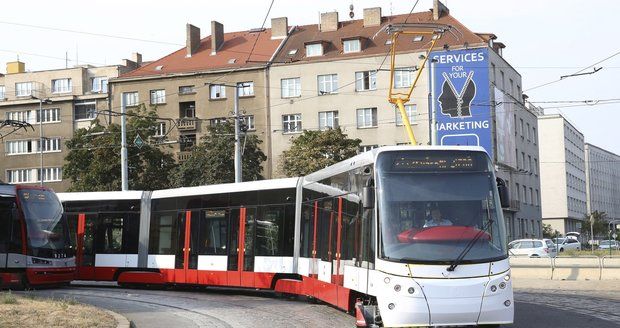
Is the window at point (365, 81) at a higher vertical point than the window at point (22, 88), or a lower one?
lower

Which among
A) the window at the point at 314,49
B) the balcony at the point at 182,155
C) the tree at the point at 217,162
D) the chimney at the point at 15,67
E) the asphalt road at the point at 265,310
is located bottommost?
the asphalt road at the point at 265,310

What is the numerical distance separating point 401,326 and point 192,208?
11846mm

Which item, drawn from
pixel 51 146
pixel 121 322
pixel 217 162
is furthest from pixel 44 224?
pixel 51 146

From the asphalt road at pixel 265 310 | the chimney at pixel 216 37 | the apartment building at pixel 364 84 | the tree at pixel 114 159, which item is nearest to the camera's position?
the asphalt road at pixel 265 310

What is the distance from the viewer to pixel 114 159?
176 feet

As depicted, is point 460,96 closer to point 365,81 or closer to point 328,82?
point 365,81

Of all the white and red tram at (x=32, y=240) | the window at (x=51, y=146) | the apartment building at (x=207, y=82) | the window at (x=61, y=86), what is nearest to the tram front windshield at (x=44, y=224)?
the white and red tram at (x=32, y=240)

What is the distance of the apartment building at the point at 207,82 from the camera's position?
66562 millimetres

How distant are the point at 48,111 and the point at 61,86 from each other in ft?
9.64

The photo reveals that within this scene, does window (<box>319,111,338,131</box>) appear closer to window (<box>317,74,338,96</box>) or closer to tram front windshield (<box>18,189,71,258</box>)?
window (<box>317,74,338,96</box>)

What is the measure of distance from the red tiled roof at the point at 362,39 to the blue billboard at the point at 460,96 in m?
21.6

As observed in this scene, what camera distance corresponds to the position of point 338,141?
52406mm

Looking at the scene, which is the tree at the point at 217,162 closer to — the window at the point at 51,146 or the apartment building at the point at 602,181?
the window at the point at 51,146

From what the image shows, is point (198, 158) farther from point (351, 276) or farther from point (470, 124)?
point (351, 276)
